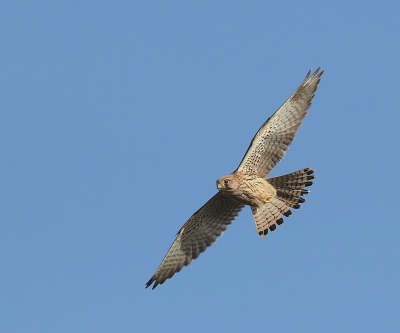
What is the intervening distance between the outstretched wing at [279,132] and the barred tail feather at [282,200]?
1.25 feet

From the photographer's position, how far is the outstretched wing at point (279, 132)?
49.9 ft

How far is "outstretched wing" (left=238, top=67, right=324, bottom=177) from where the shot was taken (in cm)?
1520

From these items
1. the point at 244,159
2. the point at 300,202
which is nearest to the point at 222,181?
the point at 244,159

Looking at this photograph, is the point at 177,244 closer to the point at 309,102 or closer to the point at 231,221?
the point at 231,221

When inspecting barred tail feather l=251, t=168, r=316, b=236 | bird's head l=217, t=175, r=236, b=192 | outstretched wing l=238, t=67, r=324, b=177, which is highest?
outstretched wing l=238, t=67, r=324, b=177

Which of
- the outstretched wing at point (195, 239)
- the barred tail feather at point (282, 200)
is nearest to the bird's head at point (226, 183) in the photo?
the barred tail feather at point (282, 200)

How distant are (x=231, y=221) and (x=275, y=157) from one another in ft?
5.37

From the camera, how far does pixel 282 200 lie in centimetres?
1558

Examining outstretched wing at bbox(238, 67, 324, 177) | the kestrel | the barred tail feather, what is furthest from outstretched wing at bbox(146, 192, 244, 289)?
outstretched wing at bbox(238, 67, 324, 177)

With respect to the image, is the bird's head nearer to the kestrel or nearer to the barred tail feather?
the kestrel

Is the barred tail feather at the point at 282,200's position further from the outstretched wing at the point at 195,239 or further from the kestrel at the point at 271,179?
the outstretched wing at the point at 195,239

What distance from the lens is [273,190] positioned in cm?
1545

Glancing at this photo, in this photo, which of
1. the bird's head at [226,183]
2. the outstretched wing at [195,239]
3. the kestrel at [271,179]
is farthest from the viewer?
the outstretched wing at [195,239]

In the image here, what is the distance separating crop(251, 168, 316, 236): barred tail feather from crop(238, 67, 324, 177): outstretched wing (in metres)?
0.38
